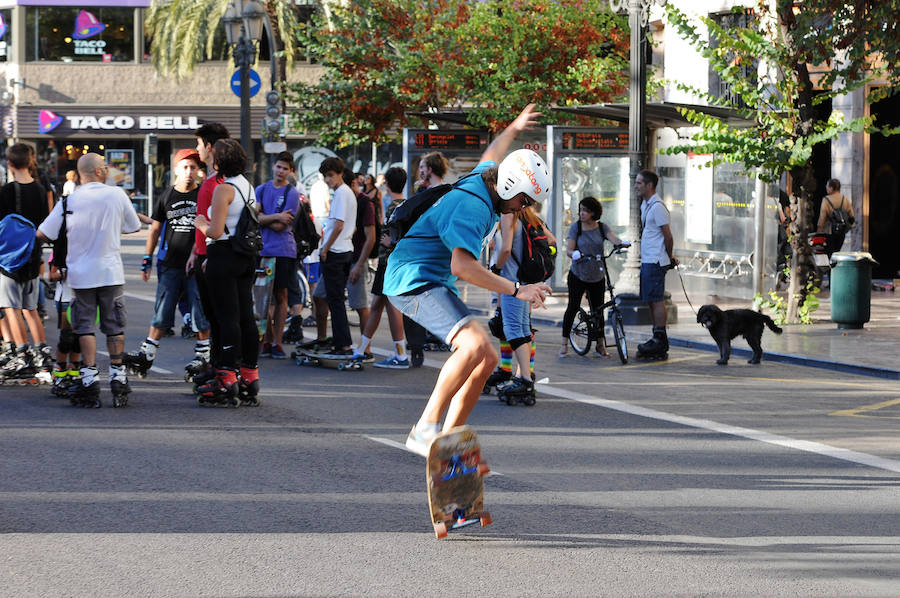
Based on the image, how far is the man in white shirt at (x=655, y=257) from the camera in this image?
12.9 meters

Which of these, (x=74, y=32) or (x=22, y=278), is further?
(x=74, y=32)

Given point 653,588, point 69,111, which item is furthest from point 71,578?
point 69,111

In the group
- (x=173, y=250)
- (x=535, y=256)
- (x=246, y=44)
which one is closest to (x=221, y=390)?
(x=173, y=250)

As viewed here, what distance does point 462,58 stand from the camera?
2594cm

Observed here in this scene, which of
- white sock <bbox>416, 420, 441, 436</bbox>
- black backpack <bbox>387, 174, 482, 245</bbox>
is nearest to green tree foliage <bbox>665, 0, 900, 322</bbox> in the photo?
black backpack <bbox>387, 174, 482, 245</bbox>

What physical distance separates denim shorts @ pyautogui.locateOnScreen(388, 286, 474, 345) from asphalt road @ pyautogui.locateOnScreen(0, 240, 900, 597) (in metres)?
0.93

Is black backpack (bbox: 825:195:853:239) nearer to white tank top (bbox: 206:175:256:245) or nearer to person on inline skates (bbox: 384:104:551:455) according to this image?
white tank top (bbox: 206:175:256:245)

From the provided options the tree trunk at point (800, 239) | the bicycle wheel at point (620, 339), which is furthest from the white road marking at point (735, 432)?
the tree trunk at point (800, 239)

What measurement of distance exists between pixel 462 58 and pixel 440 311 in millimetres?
20318

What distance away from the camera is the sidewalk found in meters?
12.7

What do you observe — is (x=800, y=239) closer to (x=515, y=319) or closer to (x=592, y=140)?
(x=592, y=140)

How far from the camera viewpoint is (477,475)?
19.3 feet

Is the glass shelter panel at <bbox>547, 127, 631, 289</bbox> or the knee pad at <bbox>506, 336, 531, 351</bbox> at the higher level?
the glass shelter panel at <bbox>547, 127, 631, 289</bbox>

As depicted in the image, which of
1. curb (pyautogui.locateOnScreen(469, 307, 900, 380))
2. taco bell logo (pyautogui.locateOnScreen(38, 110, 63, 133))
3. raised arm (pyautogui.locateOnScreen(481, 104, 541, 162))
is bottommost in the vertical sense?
curb (pyautogui.locateOnScreen(469, 307, 900, 380))
